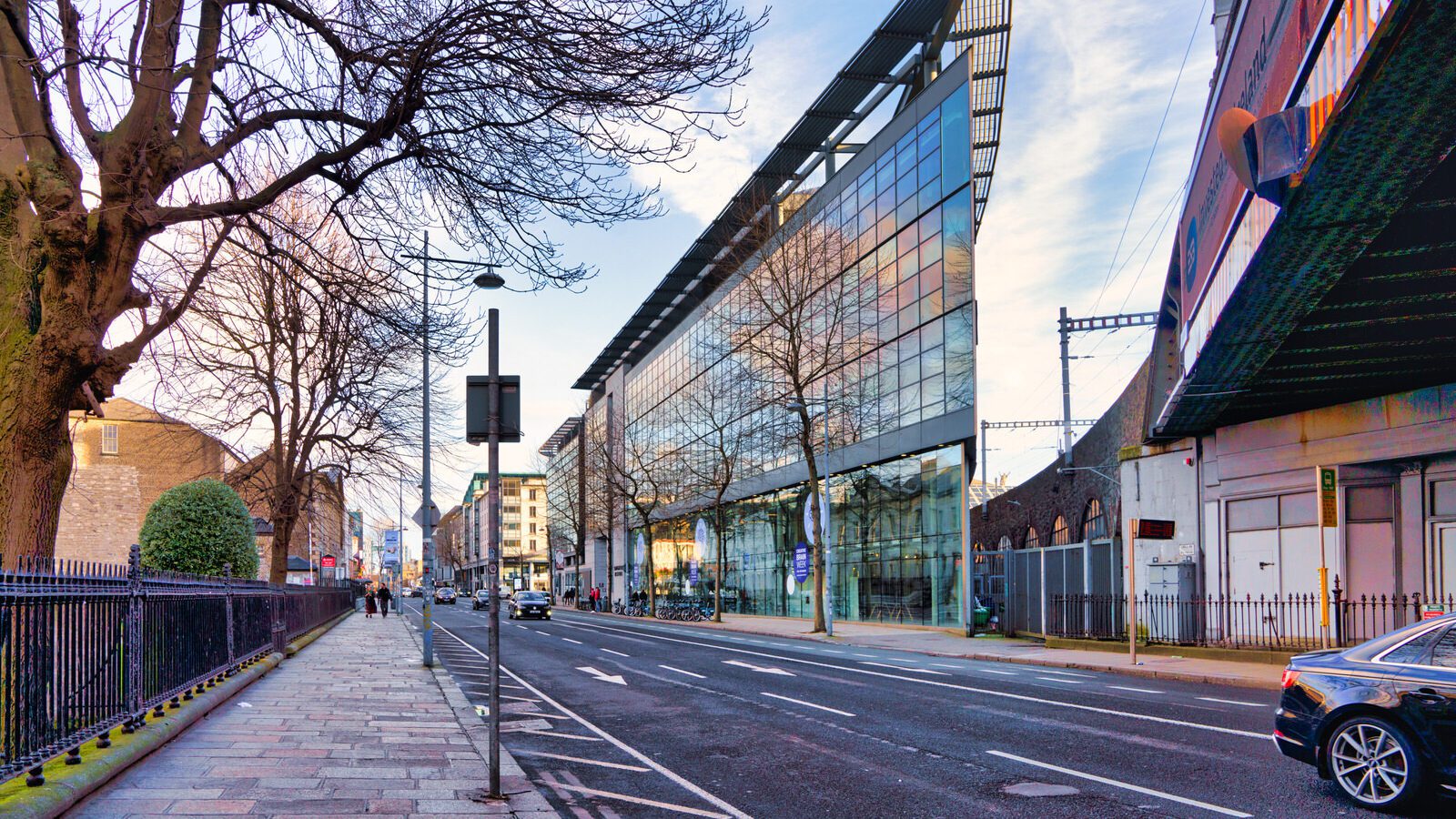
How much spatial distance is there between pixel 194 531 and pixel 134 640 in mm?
13182

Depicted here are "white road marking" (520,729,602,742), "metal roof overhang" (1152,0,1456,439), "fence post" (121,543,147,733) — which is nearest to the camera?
"metal roof overhang" (1152,0,1456,439)

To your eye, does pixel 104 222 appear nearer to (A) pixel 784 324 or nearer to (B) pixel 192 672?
(B) pixel 192 672

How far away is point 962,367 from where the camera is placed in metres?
35.6

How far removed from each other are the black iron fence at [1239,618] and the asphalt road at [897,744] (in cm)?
455

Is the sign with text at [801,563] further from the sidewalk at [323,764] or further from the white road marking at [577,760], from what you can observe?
the white road marking at [577,760]

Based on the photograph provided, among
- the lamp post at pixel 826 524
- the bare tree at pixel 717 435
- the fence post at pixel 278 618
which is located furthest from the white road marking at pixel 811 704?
A: the bare tree at pixel 717 435

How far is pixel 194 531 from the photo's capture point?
70.3 ft

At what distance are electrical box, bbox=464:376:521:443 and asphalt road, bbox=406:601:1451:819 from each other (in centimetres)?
312

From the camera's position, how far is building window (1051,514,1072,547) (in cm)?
4809

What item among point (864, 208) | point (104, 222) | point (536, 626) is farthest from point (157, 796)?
point (864, 208)

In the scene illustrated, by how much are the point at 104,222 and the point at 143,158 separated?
63 cm

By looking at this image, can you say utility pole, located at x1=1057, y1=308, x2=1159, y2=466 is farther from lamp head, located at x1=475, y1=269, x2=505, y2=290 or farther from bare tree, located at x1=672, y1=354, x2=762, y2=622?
lamp head, located at x1=475, y1=269, x2=505, y2=290

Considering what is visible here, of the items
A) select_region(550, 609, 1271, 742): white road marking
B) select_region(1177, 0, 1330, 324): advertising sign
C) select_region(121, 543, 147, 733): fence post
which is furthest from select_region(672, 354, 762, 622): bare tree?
select_region(121, 543, 147, 733): fence post

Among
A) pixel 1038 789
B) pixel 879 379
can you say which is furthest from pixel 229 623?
pixel 879 379
